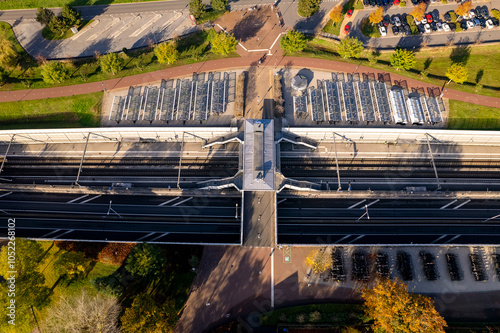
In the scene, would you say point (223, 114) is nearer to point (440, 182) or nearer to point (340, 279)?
point (340, 279)

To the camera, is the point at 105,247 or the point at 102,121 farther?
the point at 102,121

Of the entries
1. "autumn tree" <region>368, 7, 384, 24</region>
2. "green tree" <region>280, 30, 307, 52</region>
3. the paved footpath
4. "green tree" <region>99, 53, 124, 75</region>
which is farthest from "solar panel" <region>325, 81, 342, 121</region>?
"green tree" <region>99, 53, 124, 75</region>

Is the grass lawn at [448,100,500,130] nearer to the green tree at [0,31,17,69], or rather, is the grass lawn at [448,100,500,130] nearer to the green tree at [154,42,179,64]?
the green tree at [154,42,179,64]

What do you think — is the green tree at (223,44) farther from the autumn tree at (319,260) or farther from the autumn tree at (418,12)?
the autumn tree at (319,260)

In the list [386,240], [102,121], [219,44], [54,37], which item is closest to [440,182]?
[386,240]

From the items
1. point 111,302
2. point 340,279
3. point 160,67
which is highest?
point 160,67

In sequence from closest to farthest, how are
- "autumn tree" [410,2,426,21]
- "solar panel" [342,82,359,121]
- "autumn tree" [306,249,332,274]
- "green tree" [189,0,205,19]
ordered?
1. "autumn tree" [306,249,332,274]
2. "solar panel" [342,82,359,121]
3. "green tree" [189,0,205,19]
4. "autumn tree" [410,2,426,21]
